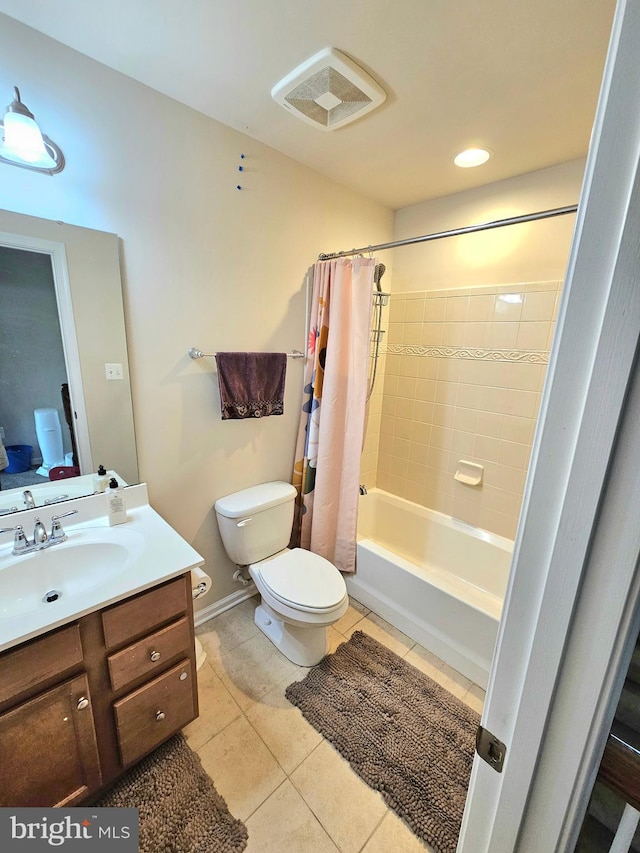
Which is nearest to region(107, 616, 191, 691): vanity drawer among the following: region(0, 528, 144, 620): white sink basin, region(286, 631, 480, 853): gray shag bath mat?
region(0, 528, 144, 620): white sink basin

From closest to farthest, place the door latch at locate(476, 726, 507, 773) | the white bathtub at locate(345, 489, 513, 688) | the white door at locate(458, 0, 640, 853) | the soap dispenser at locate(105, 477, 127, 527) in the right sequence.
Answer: the white door at locate(458, 0, 640, 853)
the door latch at locate(476, 726, 507, 773)
the soap dispenser at locate(105, 477, 127, 527)
the white bathtub at locate(345, 489, 513, 688)

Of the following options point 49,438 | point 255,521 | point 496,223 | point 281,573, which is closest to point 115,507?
point 49,438

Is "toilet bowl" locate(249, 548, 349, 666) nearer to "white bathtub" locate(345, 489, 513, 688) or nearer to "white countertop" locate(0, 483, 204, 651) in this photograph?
"white bathtub" locate(345, 489, 513, 688)

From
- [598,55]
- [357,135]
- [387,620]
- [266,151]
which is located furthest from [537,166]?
[387,620]

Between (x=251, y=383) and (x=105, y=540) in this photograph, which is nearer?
(x=105, y=540)

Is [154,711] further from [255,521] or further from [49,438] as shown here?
[49,438]

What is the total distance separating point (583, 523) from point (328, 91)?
162 cm

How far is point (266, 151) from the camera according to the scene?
168 cm

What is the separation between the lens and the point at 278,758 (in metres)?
1.32

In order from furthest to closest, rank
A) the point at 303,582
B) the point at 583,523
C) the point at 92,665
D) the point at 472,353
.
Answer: the point at 472,353
the point at 303,582
the point at 92,665
the point at 583,523

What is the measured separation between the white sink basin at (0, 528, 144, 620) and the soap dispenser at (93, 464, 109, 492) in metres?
0.18

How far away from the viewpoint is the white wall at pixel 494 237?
5.82 feet

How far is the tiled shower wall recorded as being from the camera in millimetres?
1927

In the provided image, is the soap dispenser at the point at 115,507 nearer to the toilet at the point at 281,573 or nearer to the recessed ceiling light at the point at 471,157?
the toilet at the point at 281,573
